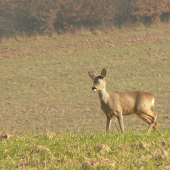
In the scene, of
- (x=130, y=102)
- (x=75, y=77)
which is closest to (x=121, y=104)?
(x=130, y=102)

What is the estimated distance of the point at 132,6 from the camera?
29.5 m

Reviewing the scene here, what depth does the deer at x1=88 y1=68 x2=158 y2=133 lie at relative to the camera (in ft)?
27.2

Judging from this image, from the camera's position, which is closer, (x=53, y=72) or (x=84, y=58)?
(x=53, y=72)

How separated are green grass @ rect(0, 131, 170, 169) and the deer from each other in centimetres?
111

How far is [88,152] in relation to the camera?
20.7 feet

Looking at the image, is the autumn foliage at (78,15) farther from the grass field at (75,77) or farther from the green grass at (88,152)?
the green grass at (88,152)

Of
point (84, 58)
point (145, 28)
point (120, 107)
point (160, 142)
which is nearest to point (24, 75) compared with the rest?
point (84, 58)

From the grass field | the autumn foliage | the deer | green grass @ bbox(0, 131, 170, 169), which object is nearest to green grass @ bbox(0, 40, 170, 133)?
the grass field

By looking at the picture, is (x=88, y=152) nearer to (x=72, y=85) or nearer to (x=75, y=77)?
(x=72, y=85)

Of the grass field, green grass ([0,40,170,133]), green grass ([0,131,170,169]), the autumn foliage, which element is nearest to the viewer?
green grass ([0,131,170,169])

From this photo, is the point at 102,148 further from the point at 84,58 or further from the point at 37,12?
the point at 37,12

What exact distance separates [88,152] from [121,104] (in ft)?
7.78

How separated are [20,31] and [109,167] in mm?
24917

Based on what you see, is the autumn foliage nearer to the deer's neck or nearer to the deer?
the deer
